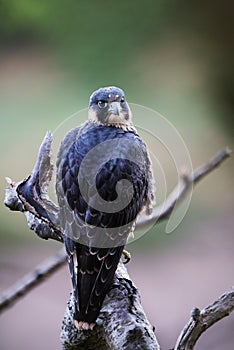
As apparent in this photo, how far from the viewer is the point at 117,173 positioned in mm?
863

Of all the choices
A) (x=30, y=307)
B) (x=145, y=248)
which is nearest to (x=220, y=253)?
(x=145, y=248)

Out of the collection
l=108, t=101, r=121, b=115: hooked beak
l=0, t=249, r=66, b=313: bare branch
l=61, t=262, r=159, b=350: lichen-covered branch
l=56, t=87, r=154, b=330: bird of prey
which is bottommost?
l=0, t=249, r=66, b=313: bare branch

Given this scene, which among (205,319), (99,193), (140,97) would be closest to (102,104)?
(99,193)

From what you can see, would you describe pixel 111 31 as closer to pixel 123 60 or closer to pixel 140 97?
pixel 123 60

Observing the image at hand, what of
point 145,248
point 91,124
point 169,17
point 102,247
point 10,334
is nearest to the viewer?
point 102,247

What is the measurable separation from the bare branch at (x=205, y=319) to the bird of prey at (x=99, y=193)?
0.46 feet

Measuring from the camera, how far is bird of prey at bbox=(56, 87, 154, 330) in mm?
795

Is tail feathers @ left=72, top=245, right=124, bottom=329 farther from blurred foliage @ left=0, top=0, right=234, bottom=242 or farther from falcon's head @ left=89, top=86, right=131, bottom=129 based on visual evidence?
blurred foliage @ left=0, top=0, right=234, bottom=242

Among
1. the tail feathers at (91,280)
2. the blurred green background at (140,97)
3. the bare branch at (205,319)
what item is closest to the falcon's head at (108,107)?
the tail feathers at (91,280)

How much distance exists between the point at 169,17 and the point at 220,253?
0.69 metres

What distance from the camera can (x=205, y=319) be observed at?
2.18ft

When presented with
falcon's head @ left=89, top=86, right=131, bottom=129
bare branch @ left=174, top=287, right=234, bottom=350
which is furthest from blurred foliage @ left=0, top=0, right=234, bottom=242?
bare branch @ left=174, top=287, right=234, bottom=350

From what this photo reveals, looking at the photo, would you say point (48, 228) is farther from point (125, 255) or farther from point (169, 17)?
point (169, 17)

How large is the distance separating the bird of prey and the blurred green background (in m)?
0.54
